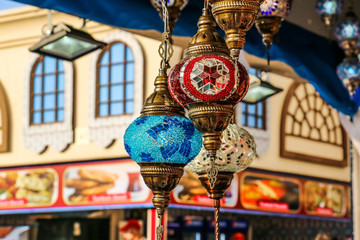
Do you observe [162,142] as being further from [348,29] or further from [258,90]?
[258,90]

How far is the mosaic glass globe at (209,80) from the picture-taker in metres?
1.26

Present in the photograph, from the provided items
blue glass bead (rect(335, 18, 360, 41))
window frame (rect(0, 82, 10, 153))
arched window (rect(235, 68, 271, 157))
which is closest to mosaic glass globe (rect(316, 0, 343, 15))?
blue glass bead (rect(335, 18, 360, 41))

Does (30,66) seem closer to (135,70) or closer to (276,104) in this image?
(135,70)

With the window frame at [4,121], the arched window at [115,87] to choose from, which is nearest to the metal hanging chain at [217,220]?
the arched window at [115,87]

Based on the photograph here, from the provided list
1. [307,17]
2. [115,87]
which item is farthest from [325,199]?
[307,17]

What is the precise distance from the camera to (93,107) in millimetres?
8789

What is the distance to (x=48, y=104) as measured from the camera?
920 centimetres

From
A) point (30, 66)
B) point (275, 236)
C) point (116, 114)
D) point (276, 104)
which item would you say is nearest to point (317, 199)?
point (275, 236)

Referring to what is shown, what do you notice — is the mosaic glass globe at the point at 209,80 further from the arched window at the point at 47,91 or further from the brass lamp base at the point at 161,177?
the arched window at the point at 47,91

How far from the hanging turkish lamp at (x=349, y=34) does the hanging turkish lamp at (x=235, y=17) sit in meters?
2.47

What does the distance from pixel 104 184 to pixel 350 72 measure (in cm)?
518

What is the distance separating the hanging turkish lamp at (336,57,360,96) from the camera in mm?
3676

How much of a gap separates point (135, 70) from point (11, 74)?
2278 mm

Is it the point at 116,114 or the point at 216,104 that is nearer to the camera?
the point at 216,104
